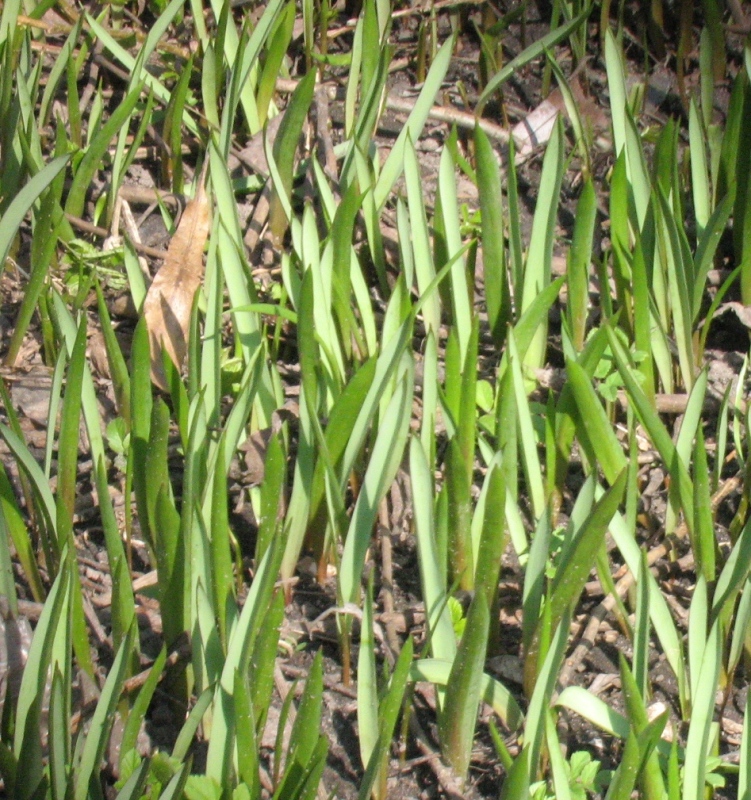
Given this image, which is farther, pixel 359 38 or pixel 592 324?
pixel 359 38

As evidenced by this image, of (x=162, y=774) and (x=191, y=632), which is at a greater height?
(x=191, y=632)

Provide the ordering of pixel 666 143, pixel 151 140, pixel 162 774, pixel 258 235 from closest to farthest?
pixel 162 774, pixel 666 143, pixel 258 235, pixel 151 140

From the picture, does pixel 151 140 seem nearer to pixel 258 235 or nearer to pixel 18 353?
pixel 258 235

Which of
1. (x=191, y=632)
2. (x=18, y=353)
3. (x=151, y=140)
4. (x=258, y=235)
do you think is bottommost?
(x=191, y=632)

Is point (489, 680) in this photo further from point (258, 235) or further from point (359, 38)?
point (359, 38)

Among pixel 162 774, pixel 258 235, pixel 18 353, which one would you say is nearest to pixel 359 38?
pixel 258 235

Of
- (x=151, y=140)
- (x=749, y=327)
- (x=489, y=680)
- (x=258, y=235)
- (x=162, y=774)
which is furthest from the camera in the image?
(x=151, y=140)

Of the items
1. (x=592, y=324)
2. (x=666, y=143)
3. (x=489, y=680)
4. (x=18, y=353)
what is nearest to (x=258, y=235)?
(x=18, y=353)
